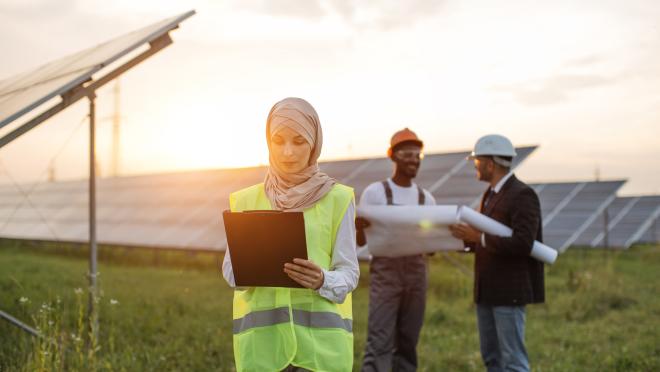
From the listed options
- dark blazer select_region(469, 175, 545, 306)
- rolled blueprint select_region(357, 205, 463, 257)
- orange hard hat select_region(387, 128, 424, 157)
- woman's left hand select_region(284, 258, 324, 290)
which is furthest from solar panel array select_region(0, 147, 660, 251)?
woman's left hand select_region(284, 258, 324, 290)

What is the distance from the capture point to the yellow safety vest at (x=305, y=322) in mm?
2230

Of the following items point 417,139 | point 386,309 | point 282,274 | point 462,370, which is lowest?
point 462,370

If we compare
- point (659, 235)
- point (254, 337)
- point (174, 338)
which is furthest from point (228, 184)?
point (659, 235)

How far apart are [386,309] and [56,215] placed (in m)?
19.8

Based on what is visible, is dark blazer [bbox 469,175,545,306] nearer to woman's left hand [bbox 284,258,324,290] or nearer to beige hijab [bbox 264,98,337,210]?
beige hijab [bbox 264,98,337,210]

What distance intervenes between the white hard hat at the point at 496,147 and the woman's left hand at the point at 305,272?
245 centimetres

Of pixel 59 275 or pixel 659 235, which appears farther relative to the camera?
pixel 659 235

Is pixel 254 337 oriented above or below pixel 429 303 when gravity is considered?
above

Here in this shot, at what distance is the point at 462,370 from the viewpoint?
5.98 m

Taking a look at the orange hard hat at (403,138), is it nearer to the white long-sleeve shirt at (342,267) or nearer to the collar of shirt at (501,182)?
the collar of shirt at (501,182)

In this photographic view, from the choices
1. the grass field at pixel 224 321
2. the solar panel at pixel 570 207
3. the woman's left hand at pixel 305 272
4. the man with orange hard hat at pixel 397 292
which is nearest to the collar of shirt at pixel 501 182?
the man with orange hard hat at pixel 397 292

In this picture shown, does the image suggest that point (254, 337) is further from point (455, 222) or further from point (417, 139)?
point (417, 139)

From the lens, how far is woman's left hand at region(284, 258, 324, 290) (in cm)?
212

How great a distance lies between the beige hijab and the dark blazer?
2132 millimetres
